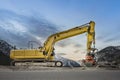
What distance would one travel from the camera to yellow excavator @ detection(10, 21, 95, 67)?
180 ft

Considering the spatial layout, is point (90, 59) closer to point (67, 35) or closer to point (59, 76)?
point (67, 35)

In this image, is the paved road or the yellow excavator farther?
the yellow excavator

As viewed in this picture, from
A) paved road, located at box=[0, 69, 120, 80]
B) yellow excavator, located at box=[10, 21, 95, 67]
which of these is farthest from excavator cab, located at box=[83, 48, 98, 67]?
paved road, located at box=[0, 69, 120, 80]

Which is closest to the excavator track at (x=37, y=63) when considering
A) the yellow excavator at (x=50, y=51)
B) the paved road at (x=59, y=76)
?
the yellow excavator at (x=50, y=51)

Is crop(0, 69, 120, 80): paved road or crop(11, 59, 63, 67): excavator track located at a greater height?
crop(11, 59, 63, 67): excavator track

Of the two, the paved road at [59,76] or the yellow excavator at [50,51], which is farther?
the yellow excavator at [50,51]

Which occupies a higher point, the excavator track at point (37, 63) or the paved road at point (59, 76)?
the excavator track at point (37, 63)

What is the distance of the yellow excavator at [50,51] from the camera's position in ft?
180

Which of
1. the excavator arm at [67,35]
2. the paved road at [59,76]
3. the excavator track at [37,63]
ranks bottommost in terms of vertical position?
the paved road at [59,76]

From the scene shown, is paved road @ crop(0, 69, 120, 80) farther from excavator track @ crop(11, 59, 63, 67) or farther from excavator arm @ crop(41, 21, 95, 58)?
excavator arm @ crop(41, 21, 95, 58)

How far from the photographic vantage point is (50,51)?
188ft

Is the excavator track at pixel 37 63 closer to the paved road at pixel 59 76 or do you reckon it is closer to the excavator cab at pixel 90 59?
the excavator cab at pixel 90 59

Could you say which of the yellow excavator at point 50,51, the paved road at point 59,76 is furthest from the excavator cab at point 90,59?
the paved road at point 59,76

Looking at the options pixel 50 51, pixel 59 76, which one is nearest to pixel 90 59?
pixel 50 51
